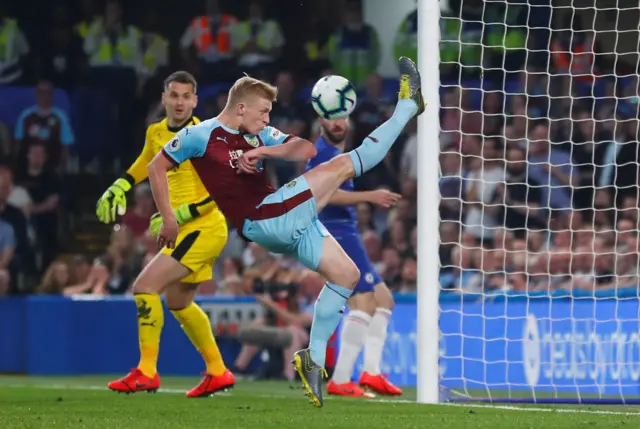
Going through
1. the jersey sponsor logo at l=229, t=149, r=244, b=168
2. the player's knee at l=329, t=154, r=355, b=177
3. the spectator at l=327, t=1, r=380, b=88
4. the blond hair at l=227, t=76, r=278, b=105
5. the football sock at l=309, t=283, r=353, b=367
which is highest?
the spectator at l=327, t=1, r=380, b=88

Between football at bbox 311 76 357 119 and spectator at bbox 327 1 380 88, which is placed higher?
spectator at bbox 327 1 380 88

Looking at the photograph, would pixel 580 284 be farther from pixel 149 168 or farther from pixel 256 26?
pixel 256 26

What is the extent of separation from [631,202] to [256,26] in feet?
20.4

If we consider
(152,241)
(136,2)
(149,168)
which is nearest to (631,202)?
(152,241)

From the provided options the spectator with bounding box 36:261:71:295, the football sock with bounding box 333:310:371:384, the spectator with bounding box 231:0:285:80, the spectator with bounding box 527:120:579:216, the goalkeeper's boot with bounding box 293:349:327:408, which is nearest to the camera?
the goalkeeper's boot with bounding box 293:349:327:408

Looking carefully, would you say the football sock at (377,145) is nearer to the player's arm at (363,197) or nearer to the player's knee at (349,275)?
the player's knee at (349,275)

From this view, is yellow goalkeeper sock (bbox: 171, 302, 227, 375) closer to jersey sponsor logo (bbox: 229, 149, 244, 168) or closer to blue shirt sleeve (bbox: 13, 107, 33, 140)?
jersey sponsor logo (bbox: 229, 149, 244, 168)

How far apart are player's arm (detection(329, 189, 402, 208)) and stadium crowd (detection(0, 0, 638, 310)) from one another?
9.26 ft

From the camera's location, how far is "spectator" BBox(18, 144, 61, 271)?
50.8ft

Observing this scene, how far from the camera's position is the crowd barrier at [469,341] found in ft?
33.0

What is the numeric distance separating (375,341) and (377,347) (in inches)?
1.9

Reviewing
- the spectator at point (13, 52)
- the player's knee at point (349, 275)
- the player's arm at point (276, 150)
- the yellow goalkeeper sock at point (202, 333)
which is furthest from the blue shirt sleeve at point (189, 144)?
the spectator at point (13, 52)

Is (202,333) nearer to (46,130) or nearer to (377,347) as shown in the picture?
(377,347)

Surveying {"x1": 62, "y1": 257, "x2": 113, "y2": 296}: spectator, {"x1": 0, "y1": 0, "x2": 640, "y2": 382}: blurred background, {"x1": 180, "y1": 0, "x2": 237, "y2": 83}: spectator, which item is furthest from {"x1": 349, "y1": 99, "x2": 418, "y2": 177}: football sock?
{"x1": 180, "y1": 0, "x2": 237, "y2": 83}: spectator
